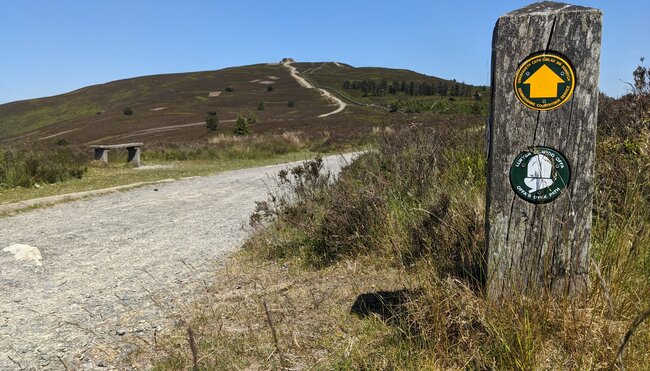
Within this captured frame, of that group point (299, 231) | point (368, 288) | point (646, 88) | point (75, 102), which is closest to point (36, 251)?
point (299, 231)

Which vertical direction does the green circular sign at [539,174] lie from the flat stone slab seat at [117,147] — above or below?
above

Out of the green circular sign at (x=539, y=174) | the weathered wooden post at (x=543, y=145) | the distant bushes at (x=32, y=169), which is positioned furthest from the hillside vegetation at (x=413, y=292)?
the distant bushes at (x=32, y=169)

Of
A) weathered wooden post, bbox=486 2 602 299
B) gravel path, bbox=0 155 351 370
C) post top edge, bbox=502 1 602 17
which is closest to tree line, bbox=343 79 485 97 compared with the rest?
gravel path, bbox=0 155 351 370

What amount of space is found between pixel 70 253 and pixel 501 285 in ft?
16.4

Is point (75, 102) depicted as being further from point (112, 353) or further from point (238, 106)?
point (112, 353)

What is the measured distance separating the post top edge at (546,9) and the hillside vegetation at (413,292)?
94cm

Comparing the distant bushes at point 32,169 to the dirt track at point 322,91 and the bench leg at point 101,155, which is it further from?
the dirt track at point 322,91

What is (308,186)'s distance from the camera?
603cm

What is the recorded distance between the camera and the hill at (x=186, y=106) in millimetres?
49094

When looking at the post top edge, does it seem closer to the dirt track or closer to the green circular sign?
the green circular sign

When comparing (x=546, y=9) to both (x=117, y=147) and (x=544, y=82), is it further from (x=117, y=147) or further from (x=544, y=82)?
(x=117, y=147)

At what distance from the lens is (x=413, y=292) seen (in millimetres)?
2551

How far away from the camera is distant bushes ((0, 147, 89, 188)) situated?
11258mm

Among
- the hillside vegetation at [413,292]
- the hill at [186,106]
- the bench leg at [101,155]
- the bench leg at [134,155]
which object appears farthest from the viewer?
the hill at [186,106]
